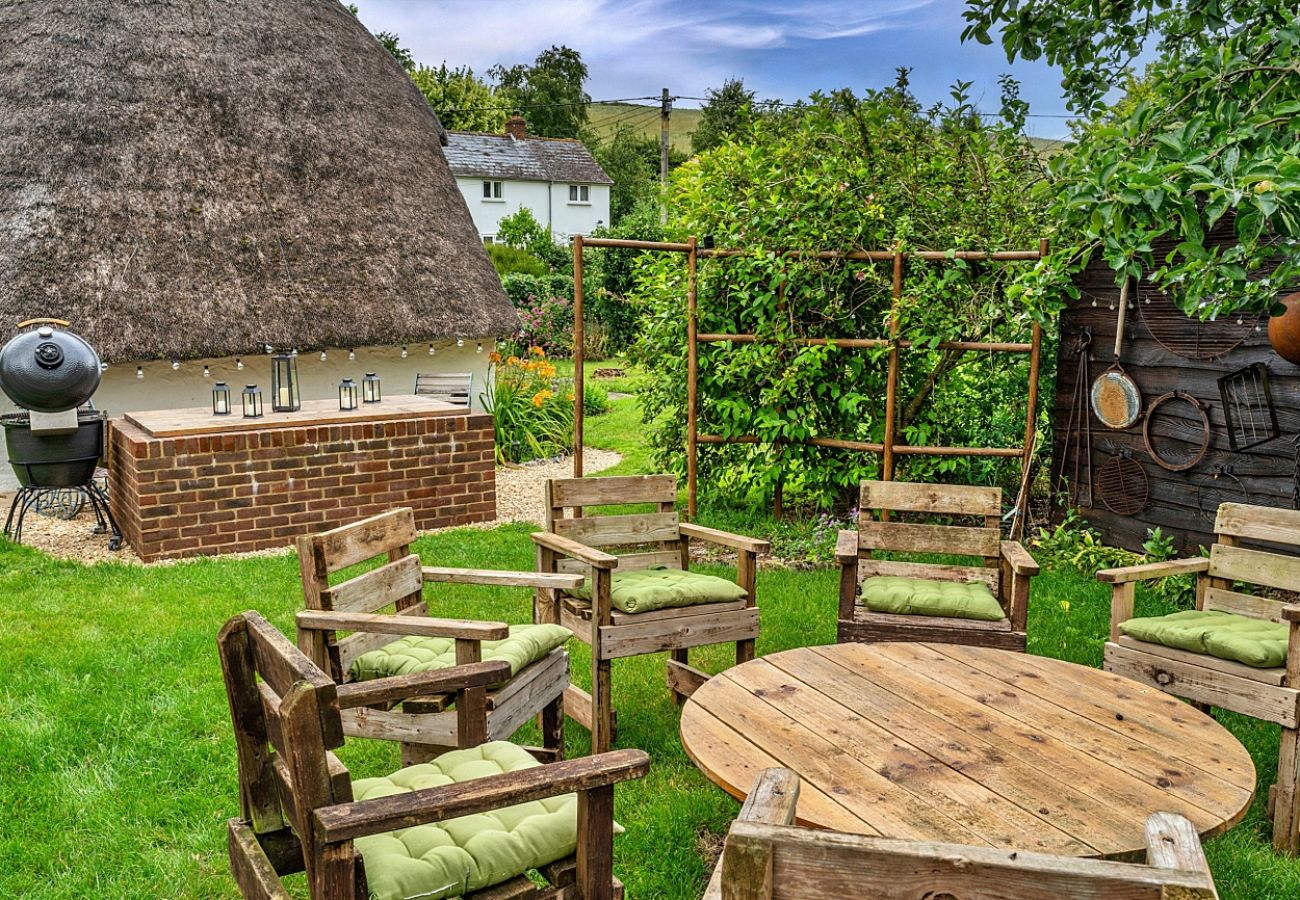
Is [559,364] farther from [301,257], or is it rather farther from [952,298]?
[952,298]

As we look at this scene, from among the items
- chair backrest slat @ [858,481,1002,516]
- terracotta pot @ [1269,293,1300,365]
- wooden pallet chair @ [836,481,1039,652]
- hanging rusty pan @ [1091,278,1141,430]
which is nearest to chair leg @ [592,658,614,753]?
wooden pallet chair @ [836,481,1039,652]

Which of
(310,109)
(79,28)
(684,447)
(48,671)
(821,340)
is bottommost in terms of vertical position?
(48,671)

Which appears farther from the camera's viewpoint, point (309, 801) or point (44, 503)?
point (44, 503)

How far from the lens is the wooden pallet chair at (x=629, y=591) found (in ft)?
12.1

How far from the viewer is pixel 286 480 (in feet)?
21.8

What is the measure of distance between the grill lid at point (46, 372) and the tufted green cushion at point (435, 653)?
4.57 m

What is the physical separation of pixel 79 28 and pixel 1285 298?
32.8 ft

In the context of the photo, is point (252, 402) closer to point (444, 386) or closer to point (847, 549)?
point (444, 386)

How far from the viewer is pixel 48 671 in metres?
4.36

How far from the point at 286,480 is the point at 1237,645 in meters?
5.54

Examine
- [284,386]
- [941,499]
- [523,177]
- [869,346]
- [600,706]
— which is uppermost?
[523,177]

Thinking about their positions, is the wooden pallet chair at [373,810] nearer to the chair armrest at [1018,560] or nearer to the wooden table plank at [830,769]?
the wooden table plank at [830,769]

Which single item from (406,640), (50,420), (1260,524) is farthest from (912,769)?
(50,420)

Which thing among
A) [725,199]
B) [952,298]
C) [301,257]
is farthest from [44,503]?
[952,298]
